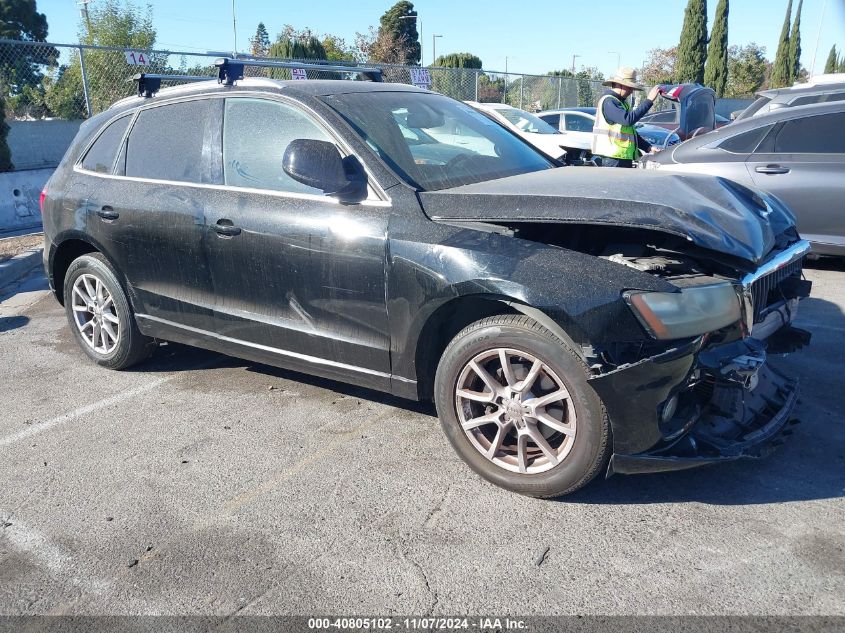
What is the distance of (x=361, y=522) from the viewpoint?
3.12m

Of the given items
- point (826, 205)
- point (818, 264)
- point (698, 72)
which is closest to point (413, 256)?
point (826, 205)

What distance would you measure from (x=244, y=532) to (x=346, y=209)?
1602mm

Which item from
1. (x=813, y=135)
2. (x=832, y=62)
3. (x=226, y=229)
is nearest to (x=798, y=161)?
(x=813, y=135)

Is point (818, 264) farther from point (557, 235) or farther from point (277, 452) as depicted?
point (277, 452)

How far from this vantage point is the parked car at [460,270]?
2.94m

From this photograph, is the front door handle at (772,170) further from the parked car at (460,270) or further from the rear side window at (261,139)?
the rear side window at (261,139)

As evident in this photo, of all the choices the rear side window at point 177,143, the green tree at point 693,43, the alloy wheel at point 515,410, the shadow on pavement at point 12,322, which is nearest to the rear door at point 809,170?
the alloy wheel at point 515,410

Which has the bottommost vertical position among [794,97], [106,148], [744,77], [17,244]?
[17,244]

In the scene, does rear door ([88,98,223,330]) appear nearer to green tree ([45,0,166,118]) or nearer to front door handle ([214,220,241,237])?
front door handle ([214,220,241,237])

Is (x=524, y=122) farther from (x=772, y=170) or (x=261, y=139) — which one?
(x=261, y=139)

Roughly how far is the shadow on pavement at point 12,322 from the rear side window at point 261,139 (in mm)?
3328

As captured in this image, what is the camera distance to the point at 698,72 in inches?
1667

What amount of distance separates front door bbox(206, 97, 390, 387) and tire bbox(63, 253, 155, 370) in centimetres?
100

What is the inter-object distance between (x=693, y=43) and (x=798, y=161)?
40036 mm
